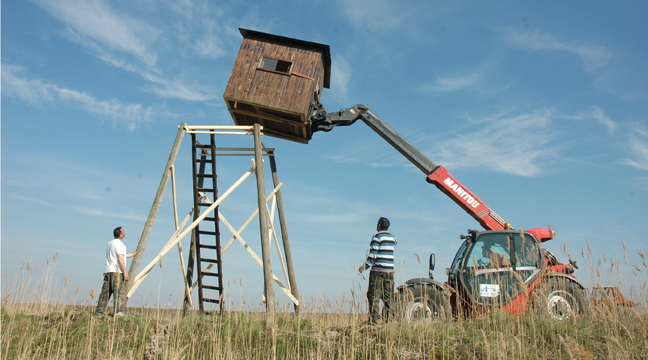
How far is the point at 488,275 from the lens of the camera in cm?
817

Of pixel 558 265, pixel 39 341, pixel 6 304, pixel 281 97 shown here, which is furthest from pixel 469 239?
pixel 6 304

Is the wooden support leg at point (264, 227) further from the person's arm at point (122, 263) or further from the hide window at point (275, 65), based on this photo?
the person's arm at point (122, 263)

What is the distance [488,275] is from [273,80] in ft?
21.2

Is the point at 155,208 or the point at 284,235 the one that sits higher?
the point at 155,208

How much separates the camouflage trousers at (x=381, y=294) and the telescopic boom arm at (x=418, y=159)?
4.10m

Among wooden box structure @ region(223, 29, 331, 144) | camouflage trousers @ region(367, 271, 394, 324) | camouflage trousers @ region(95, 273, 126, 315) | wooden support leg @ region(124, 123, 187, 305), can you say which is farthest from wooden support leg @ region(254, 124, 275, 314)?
camouflage trousers @ region(95, 273, 126, 315)

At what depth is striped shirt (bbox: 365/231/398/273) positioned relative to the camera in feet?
22.8

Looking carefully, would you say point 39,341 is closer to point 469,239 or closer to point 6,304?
point 6,304

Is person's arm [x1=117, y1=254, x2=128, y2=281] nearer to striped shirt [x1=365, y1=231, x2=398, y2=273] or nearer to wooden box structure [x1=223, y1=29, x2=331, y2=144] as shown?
wooden box structure [x1=223, y1=29, x2=331, y2=144]

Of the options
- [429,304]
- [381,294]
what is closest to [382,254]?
[381,294]

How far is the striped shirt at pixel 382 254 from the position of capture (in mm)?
6949

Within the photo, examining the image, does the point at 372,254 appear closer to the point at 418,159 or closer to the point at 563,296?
Result: the point at 563,296

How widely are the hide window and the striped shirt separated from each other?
5238mm

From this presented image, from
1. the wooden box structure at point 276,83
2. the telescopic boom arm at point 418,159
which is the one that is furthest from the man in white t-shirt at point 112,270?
the telescopic boom arm at point 418,159
